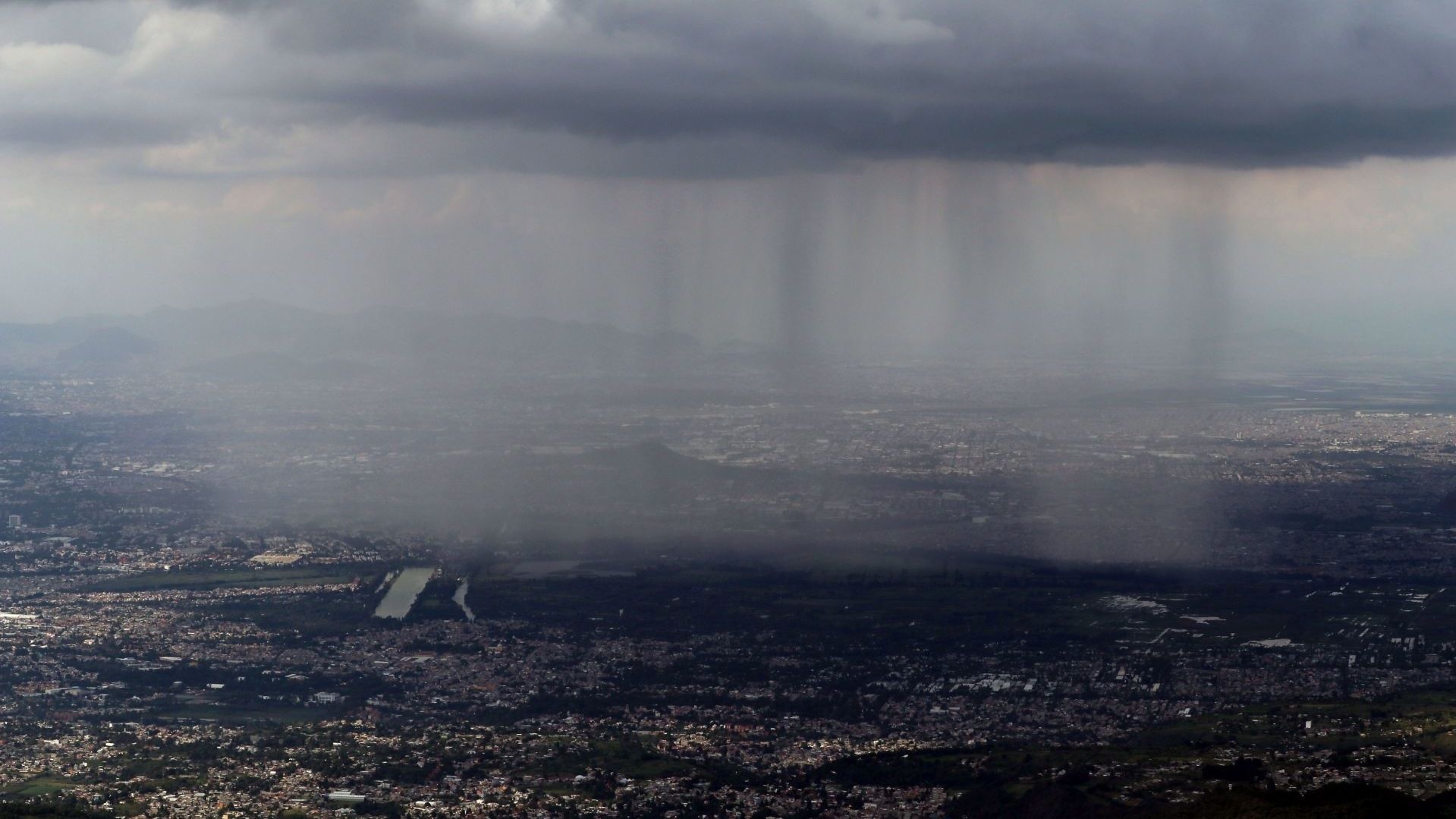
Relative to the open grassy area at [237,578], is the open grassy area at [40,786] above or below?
below

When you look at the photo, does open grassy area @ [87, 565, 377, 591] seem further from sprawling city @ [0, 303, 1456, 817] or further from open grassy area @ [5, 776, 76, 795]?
open grassy area @ [5, 776, 76, 795]

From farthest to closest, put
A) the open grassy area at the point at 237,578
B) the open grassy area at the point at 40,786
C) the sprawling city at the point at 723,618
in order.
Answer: the open grassy area at the point at 237,578 < the sprawling city at the point at 723,618 < the open grassy area at the point at 40,786

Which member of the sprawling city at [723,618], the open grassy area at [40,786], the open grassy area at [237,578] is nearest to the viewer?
the open grassy area at [40,786]

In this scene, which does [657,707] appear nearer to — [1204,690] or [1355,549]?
[1204,690]

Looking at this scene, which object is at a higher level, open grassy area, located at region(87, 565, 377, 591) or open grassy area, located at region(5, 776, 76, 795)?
open grassy area, located at region(87, 565, 377, 591)

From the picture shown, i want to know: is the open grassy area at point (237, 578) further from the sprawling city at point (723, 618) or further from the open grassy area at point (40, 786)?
the open grassy area at point (40, 786)

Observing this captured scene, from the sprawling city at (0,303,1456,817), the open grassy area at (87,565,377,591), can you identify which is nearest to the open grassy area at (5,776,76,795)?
the sprawling city at (0,303,1456,817)

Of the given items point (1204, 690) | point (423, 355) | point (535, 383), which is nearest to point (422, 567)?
point (1204, 690)

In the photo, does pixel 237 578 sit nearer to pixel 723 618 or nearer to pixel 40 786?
pixel 723 618

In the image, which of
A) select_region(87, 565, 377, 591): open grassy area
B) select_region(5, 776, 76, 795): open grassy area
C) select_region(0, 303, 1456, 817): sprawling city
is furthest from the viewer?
select_region(87, 565, 377, 591): open grassy area

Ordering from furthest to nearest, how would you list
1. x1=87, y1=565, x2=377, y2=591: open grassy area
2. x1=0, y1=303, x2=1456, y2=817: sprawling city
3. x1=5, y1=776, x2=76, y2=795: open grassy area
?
x1=87, y1=565, x2=377, y2=591: open grassy area < x1=0, y1=303, x2=1456, y2=817: sprawling city < x1=5, y1=776, x2=76, y2=795: open grassy area

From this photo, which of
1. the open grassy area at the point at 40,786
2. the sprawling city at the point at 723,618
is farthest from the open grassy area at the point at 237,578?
the open grassy area at the point at 40,786
